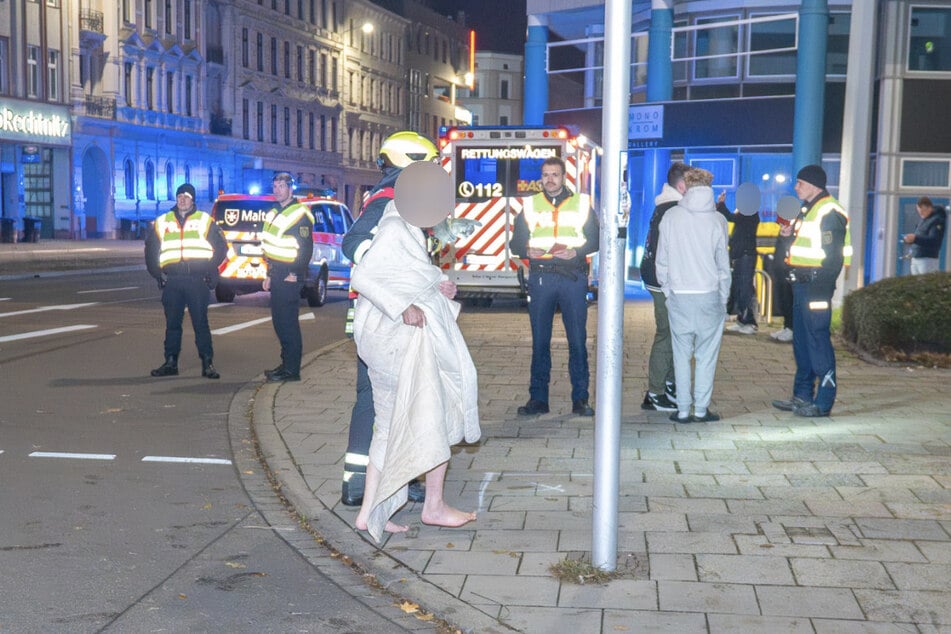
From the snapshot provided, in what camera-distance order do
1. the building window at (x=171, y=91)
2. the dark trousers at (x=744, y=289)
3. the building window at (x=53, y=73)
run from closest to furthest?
the dark trousers at (x=744, y=289), the building window at (x=53, y=73), the building window at (x=171, y=91)

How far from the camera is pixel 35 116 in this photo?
48469mm

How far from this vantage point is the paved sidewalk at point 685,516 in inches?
191

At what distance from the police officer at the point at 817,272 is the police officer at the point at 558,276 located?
1.52m

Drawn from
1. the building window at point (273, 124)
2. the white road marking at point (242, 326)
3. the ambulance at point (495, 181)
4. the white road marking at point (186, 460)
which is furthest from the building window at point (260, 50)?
the white road marking at point (186, 460)

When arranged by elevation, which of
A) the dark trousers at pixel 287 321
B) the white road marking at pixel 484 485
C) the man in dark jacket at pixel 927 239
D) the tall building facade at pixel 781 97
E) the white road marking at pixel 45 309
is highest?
the tall building facade at pixel 781 97

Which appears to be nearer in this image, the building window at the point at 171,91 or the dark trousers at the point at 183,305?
the dark trousers at the point at 183,305

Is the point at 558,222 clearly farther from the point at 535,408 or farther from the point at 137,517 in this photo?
the point at 137,517

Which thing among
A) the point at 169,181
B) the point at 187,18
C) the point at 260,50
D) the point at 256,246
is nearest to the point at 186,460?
the point at 256,246

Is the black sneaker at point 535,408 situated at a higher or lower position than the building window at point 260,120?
lower

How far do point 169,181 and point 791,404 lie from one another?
53039mm

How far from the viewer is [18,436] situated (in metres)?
8.49

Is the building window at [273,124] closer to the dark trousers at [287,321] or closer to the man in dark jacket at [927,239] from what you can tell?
the man in dark jacket at [927,239]

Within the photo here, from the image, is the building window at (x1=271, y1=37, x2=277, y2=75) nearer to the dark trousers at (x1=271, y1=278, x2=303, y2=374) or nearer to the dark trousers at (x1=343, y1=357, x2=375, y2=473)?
the dark trousers at (x1=271, y1=278, x2=303, y2=374)

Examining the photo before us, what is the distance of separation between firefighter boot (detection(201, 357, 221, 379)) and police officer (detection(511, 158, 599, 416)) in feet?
11.7
